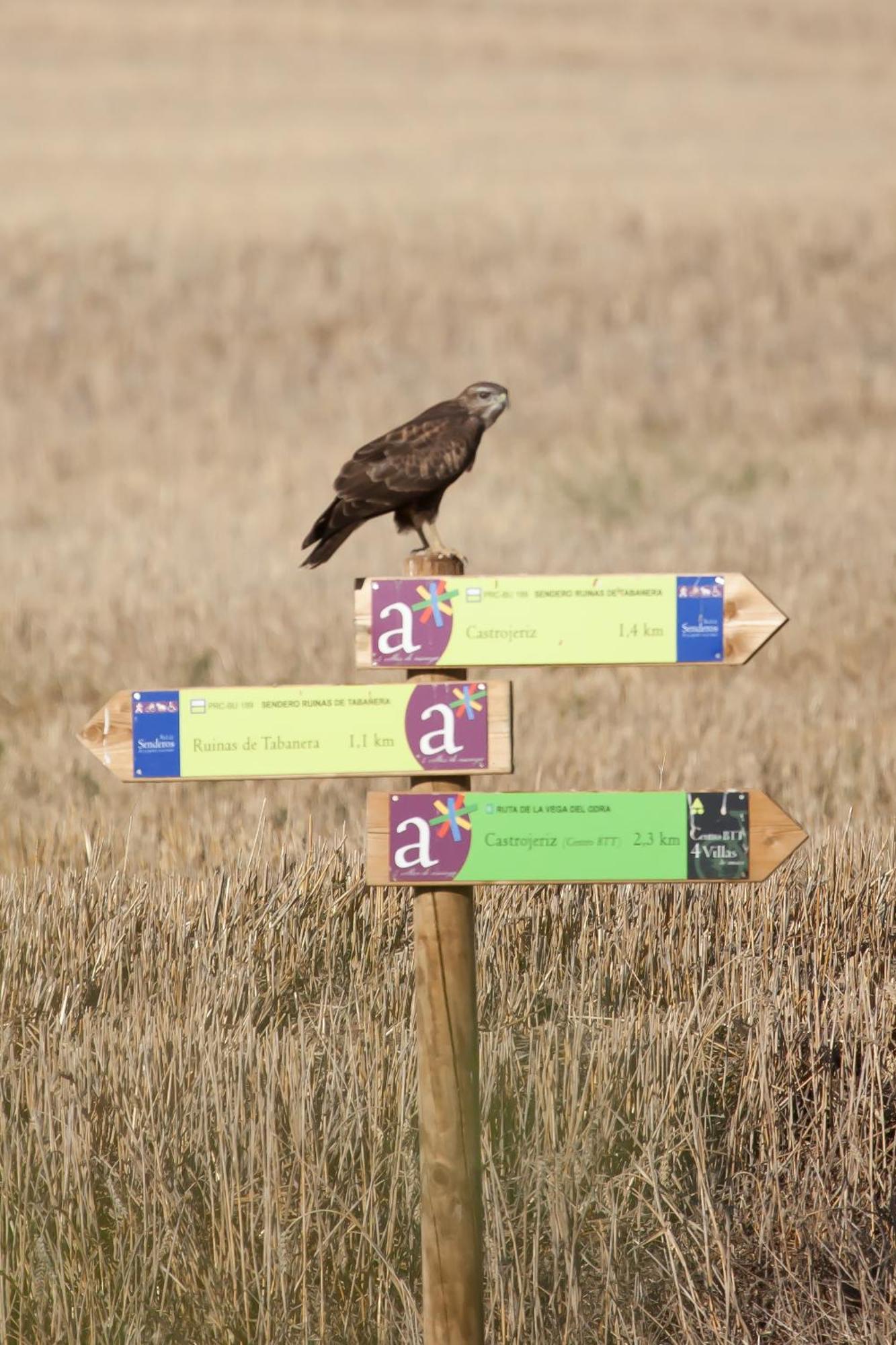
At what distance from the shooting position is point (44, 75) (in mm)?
35719

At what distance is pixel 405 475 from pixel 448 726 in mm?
1024

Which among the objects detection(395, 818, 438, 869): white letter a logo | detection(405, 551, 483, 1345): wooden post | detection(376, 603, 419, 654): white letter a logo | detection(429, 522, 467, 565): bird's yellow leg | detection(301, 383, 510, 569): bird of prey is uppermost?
detection(301, 383, 510, 569): bird of prey

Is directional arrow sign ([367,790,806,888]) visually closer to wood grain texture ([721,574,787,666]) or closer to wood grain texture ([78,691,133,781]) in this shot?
wood grain texture ([721,574,787,666])

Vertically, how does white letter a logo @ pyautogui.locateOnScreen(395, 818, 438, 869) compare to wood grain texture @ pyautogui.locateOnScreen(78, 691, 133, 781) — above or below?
below

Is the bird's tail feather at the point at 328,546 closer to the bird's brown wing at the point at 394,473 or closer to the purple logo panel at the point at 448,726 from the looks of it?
the bird's brown wing at the point at 394,473

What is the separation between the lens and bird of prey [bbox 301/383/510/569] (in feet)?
12.8

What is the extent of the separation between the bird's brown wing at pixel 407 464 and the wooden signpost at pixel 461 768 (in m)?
0.81

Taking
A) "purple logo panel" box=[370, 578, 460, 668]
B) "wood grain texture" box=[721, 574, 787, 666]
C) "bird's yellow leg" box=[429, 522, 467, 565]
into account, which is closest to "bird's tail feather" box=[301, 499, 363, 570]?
"bird's yellow leg" box=[429, 522, 467, 565]

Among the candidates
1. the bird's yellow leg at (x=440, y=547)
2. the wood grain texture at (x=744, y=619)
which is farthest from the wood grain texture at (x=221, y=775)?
the wood grain texture at (x=744, y=619)

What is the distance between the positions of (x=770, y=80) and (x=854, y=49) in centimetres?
473

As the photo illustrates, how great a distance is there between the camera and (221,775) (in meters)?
3.13

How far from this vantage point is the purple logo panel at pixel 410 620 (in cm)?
312

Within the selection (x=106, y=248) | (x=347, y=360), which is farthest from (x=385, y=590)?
(x=106, y=248)

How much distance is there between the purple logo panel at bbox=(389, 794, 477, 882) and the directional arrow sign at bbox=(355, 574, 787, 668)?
0.26 m
